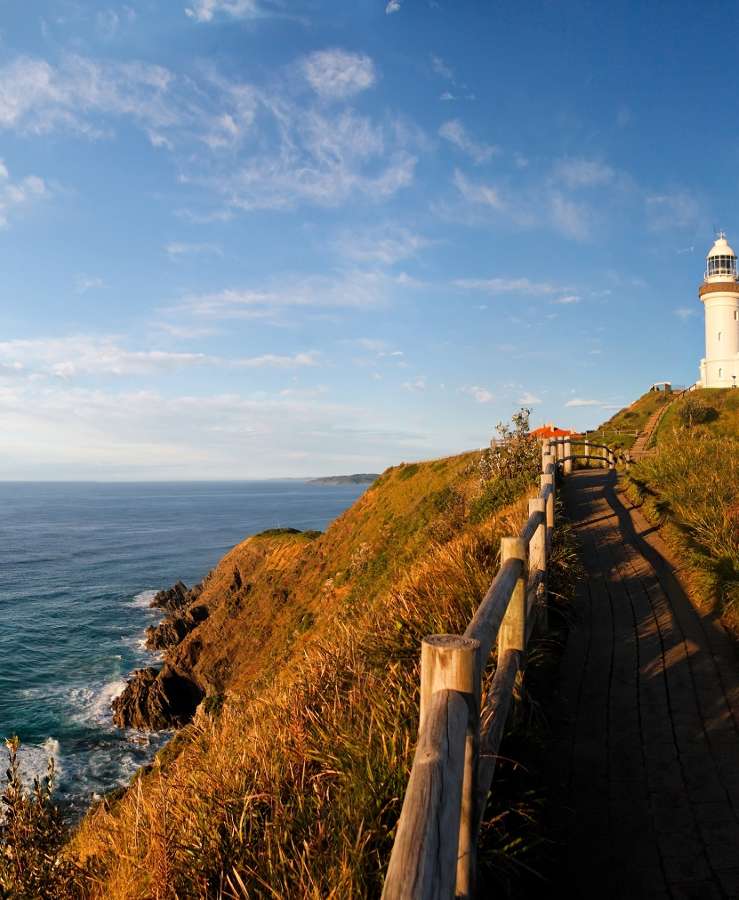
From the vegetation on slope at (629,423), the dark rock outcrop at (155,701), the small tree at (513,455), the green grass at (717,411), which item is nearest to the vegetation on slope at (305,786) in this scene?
the small tree at (513,455)

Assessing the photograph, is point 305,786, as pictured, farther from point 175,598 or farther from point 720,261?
point 720,261

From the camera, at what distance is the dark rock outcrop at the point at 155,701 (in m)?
25.8

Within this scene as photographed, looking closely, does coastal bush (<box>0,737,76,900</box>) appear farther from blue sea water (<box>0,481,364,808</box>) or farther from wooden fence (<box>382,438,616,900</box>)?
blue sea water (<box>0,481,364,808</box>)

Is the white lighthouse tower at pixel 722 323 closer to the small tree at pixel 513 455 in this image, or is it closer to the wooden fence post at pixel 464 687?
the small tree at pixel 513 455

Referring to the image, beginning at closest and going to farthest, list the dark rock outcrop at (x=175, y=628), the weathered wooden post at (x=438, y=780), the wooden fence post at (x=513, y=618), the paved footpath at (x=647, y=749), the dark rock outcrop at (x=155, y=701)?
1. the weathered wooden post at (x=438, y=780)
2. the paved footpath at (x=647, y=749)
3. the wooden fence post at (x=513, y=618)
4. the dark rock outcrop at (x=155, y=701)
5. the dark rock outcrop at (x=175, y=628)

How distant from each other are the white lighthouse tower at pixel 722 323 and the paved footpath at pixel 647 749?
59.5 m

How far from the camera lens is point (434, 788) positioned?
1.98 metres

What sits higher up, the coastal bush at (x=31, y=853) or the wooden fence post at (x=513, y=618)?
the wooden fence post at (x=513, y=618)

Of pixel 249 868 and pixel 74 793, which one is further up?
pixel 249 868

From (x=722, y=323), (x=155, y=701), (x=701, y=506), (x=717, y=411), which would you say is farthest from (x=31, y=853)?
(x=722, y=323)

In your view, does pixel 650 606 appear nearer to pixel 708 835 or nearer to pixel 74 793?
pixel 708 835

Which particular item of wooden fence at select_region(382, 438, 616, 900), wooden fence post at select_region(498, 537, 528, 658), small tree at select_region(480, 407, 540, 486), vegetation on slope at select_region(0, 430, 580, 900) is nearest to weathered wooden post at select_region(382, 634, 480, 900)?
wooden fence at select_region(382, 438, 616, 900)

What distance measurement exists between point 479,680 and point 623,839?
2.07 m

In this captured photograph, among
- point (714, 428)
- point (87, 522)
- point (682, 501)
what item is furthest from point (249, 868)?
point (87, 522)
